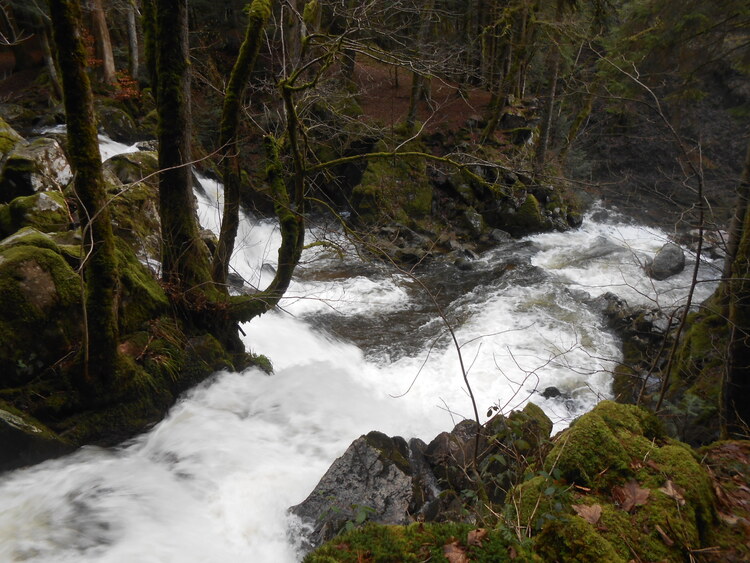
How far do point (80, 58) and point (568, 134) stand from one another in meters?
20.0

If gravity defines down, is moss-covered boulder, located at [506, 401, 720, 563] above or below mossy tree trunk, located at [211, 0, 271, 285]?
A: below

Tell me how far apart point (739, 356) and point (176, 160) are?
6.29 m

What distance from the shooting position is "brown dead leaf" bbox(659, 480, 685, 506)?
2217mm

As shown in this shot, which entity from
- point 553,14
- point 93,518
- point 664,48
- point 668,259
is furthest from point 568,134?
point 93,518

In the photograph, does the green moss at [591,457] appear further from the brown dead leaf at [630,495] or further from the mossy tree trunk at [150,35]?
the mossy tree trunk at [150,35]

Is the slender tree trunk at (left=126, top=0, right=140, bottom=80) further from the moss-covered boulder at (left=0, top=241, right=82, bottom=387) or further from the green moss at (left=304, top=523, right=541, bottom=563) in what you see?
the green moss at (left=304, top=523, right=541, bottom=563)

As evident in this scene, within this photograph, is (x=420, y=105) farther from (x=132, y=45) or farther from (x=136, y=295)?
(x=136, y=295)

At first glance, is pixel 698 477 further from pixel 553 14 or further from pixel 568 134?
pixel 568 134

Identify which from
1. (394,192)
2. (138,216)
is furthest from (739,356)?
(394,192)

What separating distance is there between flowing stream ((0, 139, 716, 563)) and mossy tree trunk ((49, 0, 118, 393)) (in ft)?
3.34

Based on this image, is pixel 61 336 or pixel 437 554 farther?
pixel 61 336

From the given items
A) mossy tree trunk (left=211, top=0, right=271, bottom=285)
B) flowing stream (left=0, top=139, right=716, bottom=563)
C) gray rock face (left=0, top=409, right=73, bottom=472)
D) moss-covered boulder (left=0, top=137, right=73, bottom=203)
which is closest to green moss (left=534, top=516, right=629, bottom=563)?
flowing stream (left=0, top=139, right=716, bottom=563)

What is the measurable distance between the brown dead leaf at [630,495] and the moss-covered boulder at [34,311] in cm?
494

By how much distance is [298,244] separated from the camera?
6.15 m
